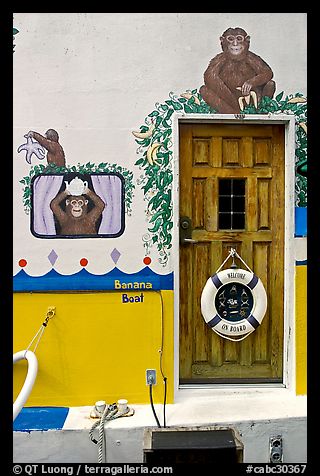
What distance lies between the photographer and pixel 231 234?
3.51 meters

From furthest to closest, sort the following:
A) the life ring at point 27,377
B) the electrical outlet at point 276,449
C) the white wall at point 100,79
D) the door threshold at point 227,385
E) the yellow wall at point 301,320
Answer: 1. the door threshold at point 227,385
2. the yellow wall at point 301,320
3. the white wall at point 100,79
4. the electrical outlet at point 276,449
5. the life ring at point 27,377

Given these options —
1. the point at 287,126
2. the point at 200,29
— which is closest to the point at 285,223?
the point at 287,126

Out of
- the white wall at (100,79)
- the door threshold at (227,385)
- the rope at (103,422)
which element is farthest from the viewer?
the door threshold at (227,385)

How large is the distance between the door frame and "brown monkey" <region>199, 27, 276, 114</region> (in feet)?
0.35

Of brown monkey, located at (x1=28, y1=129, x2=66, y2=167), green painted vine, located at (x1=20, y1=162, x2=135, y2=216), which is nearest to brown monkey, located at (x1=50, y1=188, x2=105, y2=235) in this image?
green painted vine, located at (x1=20, y1=162, x2=135, y2=216)

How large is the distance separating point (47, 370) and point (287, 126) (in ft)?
7.51

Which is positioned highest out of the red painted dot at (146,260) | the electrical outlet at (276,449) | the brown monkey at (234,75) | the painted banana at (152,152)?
the brown monkey at (234,75)

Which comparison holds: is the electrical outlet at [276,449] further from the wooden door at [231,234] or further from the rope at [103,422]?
the rope at [103,422]

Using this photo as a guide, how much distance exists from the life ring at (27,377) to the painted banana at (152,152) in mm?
1461

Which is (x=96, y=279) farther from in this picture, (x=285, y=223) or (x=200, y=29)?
(x=200, y=29)

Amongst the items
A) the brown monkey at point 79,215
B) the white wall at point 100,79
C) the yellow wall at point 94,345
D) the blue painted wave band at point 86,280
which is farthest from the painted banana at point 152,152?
the yellow wall at point 94,345

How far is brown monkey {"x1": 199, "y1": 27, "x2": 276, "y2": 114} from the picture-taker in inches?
131

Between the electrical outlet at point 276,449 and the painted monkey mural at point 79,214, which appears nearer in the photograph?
the electrical outlet at point 276,449

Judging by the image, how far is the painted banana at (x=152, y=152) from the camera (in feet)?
10.9
